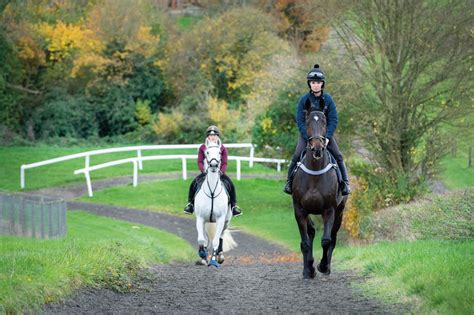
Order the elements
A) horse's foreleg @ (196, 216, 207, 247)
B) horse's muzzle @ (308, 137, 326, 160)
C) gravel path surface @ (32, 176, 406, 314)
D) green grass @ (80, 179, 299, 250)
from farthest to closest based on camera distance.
Answer: 1. green grass @ (80, 179, 299, 250)
2. horse's foreleg @ (196, 216, 207, 247)
3. horse's muzzle @ (308, 137, 326, 160)
4. gravel path surface @ (32, 176, 406, 314)

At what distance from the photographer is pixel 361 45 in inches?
1262

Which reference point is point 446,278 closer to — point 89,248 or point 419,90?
point 89,248

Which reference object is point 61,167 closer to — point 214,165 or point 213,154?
point 214,165

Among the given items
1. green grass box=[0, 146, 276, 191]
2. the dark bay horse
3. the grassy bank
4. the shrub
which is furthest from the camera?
green grass box=[0, 146, 276, 191]

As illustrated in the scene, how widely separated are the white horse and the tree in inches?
432

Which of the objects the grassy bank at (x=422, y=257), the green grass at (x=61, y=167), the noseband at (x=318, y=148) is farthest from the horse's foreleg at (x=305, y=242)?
the green grass at (x=61, y=167)

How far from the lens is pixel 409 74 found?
30.4 metres

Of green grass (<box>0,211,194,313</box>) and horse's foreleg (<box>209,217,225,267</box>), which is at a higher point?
green grass (<box>0,211,194,313</box>)

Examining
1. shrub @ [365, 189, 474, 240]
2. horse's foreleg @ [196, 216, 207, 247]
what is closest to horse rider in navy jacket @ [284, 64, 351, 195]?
shrub @ [365, 189, 474, 240]

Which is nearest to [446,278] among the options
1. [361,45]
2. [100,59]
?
[361,45]

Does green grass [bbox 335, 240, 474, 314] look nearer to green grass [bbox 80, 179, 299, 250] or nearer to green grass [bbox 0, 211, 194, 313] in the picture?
green grass [bbox 0, 211, 194, 313]

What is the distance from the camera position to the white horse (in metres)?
19.4

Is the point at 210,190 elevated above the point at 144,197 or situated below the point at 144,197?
above

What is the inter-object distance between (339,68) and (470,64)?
4.31 metres
